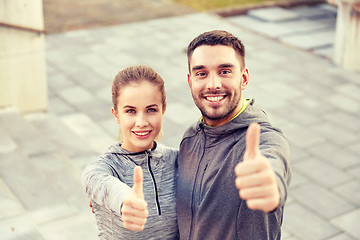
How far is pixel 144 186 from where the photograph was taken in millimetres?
2555

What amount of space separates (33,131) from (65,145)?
41cm

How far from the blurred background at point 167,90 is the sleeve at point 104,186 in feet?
6.40

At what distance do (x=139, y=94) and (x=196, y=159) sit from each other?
430mm

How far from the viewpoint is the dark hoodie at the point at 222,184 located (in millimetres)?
2281

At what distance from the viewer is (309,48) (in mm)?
10008

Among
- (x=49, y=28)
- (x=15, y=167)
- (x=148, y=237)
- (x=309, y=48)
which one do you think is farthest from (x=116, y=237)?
(x=49, y=28)

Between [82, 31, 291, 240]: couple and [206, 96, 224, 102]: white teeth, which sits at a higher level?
[206, 96, 224, 102]: white teeth

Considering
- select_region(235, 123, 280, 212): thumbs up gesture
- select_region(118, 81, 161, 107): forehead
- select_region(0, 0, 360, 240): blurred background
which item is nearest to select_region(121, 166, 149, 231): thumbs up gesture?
select_region(235, 123, 280, 212): thumbs up gesture

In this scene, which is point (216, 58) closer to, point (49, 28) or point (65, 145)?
point (65, 145)

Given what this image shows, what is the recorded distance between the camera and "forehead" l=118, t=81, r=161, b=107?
252 cm

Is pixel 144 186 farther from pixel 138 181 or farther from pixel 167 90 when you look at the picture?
pixel 167 90

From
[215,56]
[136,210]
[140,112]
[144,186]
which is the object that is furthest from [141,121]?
[136,210]

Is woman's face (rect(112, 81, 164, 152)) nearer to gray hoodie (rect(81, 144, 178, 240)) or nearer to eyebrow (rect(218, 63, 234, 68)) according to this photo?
gray hoodie (rect(81, 144, 178, 240))

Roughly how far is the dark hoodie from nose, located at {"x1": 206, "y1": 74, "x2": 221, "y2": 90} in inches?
7.5
